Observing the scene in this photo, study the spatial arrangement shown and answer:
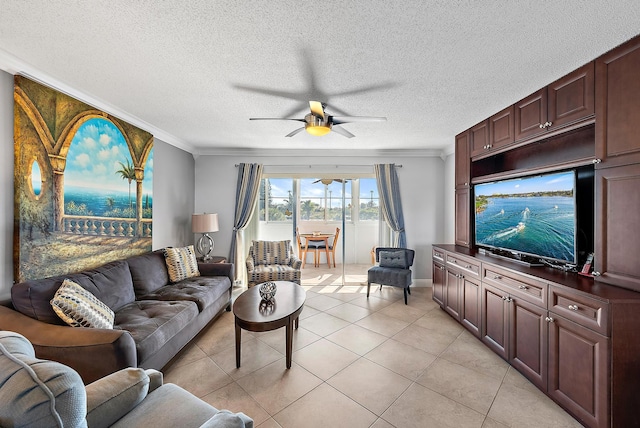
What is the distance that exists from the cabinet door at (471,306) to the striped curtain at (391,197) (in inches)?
69.5

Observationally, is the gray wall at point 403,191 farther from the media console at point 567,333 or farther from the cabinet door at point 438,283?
the media console at point 567,333

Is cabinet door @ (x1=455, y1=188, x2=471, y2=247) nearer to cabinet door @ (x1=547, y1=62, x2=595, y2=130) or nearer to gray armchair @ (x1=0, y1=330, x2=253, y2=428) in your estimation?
cabinet door @ (x1=547, y1=62, x2=595, y2=130)

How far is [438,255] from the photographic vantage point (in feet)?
11.6

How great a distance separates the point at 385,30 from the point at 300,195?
409cm

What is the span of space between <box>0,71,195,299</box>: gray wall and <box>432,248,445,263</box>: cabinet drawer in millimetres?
3988

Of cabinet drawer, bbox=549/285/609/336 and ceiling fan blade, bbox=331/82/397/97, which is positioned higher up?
ceiling fan blade, bbox=331/82/397/97

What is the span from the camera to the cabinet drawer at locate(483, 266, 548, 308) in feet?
6.33

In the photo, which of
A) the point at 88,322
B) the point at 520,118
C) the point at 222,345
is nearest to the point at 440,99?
the point at 520,118

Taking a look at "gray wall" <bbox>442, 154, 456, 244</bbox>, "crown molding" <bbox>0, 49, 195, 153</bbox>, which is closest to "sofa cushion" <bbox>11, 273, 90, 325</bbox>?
"crown molding" <bbox>0, 49, 195, 153</bbox>

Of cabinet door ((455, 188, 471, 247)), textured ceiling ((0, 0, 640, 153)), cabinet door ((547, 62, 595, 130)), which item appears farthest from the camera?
cabinet door ((455, 188, 471, 247))

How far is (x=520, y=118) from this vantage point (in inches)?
98.3

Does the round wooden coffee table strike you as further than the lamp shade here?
No

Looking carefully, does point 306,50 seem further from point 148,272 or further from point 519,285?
point 148,272

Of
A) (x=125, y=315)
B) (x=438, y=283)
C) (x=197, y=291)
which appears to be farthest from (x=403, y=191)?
(x=125, y=315)
